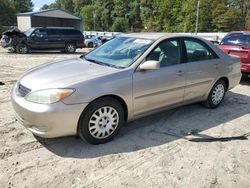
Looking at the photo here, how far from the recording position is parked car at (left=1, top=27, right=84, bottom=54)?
18234mm

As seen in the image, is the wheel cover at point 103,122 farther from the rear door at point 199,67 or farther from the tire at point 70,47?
the tire at point 70,47

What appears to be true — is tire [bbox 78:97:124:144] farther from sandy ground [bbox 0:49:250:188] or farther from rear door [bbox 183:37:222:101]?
rear door [bbox 183:37:222:101]

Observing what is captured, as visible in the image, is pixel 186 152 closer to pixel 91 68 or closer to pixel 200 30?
pixel 91 68

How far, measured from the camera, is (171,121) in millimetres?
5312

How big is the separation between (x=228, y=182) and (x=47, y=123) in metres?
2.33

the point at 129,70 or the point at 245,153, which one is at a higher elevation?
the point at 129,70

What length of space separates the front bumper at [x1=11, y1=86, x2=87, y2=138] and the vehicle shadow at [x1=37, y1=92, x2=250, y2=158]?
35cm

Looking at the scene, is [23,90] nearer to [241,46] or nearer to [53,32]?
[241,46]

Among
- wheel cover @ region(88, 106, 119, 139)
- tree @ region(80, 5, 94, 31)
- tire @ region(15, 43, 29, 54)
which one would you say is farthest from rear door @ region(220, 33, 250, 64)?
tree @ region(80, 5, 94, 31)

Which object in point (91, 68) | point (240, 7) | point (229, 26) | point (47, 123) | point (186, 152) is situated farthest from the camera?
point (240, 7)

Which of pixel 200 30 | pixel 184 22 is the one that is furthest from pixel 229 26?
pixel 184 22

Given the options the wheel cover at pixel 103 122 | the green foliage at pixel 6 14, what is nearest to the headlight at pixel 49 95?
the wheel cover at pixel 103 122

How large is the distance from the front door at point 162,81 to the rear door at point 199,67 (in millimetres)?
182

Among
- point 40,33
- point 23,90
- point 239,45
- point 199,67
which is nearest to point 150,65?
point 199,67
